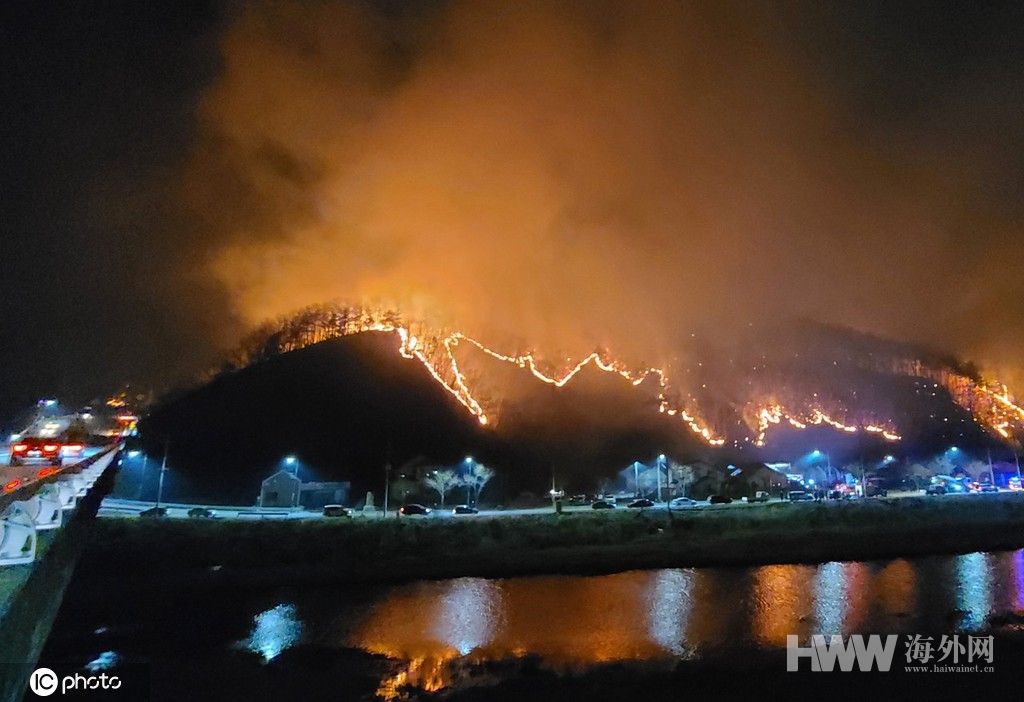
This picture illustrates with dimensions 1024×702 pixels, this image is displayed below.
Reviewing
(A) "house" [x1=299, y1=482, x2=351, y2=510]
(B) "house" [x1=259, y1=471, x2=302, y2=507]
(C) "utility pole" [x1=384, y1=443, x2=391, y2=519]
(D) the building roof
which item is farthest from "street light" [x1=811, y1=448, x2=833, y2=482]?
(D) the building roof

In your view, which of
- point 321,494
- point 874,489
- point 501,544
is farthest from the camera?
point 874,489

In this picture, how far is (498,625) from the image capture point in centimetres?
2173

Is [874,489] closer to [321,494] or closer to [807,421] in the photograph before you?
[807,421]

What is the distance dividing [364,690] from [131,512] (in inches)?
975

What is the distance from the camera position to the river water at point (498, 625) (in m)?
17.3

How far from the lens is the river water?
1728 cm

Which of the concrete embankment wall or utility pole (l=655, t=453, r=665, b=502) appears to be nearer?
the concrete embankment wall

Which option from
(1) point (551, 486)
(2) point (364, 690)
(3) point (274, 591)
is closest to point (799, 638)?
(2) point (364, 690)

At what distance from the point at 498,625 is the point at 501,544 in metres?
10.6

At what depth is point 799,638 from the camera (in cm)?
1978

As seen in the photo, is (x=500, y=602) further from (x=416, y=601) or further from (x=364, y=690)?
(x=364, y=690)

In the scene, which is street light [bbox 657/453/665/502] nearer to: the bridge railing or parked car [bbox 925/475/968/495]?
parked car [bbox 925/475/968/495]

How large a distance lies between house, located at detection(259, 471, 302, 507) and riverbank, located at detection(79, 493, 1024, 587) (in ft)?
32.2

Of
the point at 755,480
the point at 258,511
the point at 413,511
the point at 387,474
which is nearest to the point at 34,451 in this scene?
the point at 258,511
